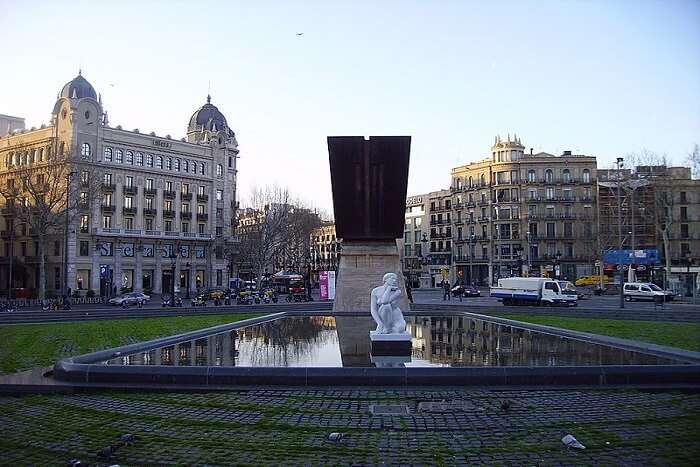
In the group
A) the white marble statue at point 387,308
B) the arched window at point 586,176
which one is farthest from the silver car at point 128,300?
the arched window at point 586,176

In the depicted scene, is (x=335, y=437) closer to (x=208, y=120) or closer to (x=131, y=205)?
(x=131, y=205)

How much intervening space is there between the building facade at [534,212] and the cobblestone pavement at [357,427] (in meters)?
75.4

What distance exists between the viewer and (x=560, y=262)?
8475 centimetres

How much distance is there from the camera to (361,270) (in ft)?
99.2

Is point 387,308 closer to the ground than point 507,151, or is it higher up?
closer to the ground

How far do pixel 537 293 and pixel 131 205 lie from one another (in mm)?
55066

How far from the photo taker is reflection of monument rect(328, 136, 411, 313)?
99.0 feet

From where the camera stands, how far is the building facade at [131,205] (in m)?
70.8

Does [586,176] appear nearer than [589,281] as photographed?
No

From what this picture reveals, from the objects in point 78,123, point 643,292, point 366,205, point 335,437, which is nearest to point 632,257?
point 643,292

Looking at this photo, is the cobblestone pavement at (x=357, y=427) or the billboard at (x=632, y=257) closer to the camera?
the cobblestone pavement at (x=357, y=427)

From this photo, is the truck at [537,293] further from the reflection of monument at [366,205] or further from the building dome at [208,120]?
the building dome at [208,120]

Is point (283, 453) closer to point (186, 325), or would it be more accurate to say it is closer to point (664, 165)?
point (186, 325)

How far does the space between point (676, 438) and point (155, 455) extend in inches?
264
